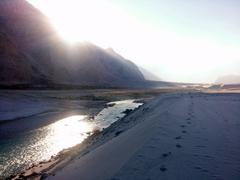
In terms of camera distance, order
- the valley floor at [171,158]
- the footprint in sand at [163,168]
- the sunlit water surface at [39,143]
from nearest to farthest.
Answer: the valley floor at [171,158] → the footprint in sand at [163,168] → the sunlit water surface at [39,143]

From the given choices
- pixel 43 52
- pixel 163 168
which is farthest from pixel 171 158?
pixel 43 52

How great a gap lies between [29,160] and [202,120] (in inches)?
380

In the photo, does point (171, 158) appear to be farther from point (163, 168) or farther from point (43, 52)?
point (43, 52)

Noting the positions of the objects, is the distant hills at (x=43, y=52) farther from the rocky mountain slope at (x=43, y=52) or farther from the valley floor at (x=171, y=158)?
the valley floor at (x=171, y=158)

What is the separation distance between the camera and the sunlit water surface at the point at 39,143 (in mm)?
15201

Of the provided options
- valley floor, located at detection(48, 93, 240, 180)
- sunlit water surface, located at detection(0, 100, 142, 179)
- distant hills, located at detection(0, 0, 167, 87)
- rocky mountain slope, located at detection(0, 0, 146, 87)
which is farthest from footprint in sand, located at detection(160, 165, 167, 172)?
distant hills, located at detection(0, 0, 167, 87)

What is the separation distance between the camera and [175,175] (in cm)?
604

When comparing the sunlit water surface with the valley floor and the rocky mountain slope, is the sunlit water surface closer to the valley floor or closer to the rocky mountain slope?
the valley floor

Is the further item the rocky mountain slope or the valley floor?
the rocky mountain slope

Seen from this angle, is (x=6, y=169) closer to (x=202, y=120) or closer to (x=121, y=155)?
(x=121, y=155)

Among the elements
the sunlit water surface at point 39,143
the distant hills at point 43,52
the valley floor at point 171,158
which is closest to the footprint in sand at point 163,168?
the valley floor at point 171,158

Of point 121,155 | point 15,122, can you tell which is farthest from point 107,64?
point 121,155

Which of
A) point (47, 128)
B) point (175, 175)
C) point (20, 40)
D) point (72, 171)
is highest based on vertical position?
point (20, 40)

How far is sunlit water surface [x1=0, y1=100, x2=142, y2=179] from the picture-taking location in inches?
598
